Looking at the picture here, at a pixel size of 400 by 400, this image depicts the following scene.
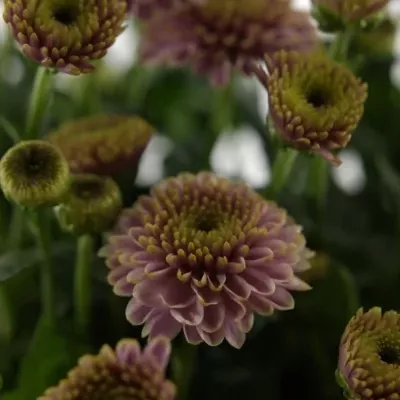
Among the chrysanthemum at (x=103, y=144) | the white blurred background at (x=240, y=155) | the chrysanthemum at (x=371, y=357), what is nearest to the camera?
the chrysanthemum at (x=371, y=357)

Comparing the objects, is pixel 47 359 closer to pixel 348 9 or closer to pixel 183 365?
pixel 183 365

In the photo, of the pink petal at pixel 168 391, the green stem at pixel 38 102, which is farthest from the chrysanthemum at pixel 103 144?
the pink petal at pixel 168 391

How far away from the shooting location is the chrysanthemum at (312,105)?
0.34 metres

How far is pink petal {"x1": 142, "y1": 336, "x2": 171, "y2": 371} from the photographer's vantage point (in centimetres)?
30

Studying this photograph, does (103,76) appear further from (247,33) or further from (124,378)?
(124,378)

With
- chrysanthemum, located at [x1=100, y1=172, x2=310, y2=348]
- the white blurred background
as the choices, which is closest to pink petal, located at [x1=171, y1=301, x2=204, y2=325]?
chrysanthemum, located at [x1=100, y1=172, x2=310, y2=348]

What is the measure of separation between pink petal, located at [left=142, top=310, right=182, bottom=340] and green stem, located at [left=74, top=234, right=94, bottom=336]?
0.06 meters

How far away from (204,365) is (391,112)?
24 cm

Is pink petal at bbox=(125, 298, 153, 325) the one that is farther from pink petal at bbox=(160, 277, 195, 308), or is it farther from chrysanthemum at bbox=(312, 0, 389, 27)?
chrysanthemum at bbox=(312, 0, 389, 27)

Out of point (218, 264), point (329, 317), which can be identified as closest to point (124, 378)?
point (218, 264)

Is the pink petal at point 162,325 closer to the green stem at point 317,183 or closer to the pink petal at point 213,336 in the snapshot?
the pink petal at point 213,336

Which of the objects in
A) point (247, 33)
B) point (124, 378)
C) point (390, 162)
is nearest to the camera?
point (124, 378)

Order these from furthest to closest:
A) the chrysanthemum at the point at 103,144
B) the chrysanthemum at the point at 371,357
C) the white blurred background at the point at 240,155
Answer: the white blurred background at the point at 240,155 → the chrysanthemum at the point at 103,144 → the chrysanthemum at the point at 371,357

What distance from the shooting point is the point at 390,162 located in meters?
0.57
